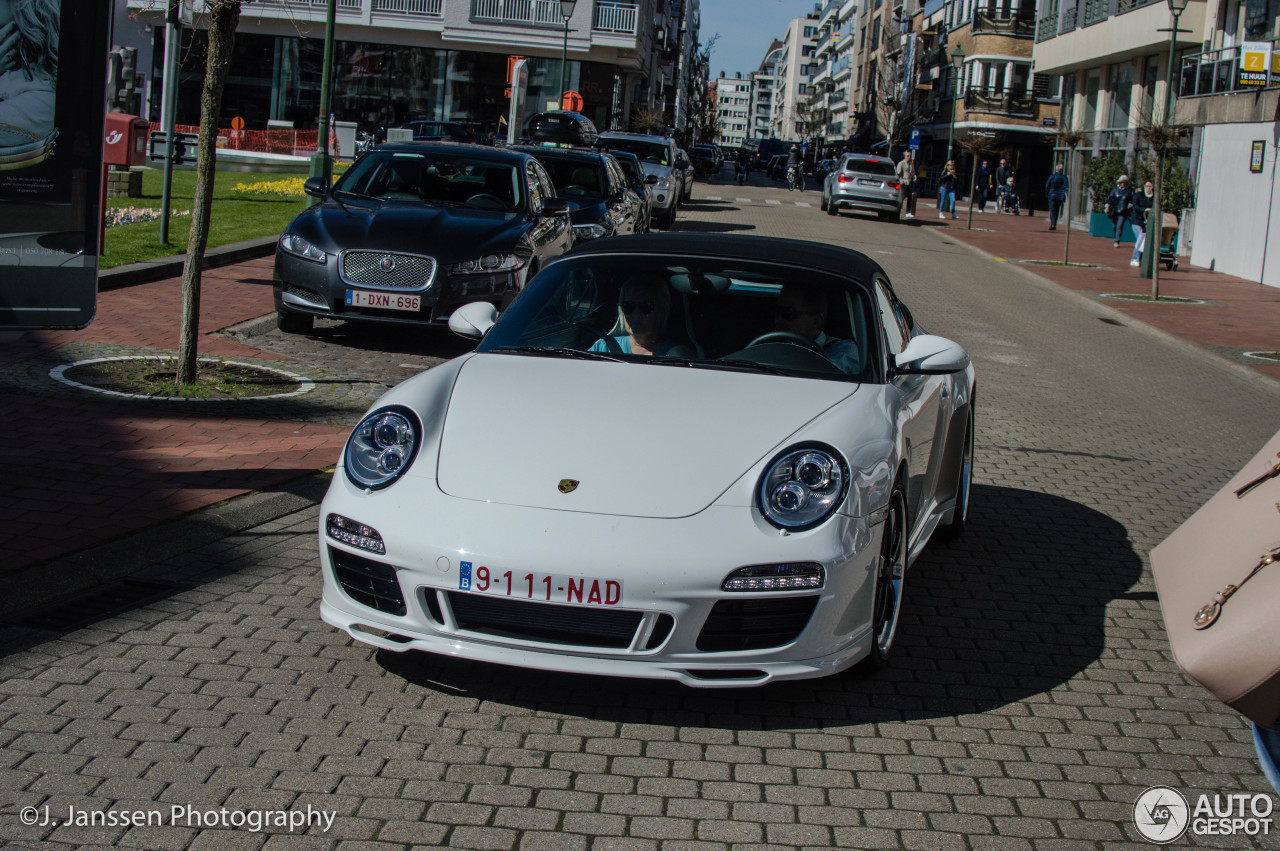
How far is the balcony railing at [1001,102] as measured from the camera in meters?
62.3

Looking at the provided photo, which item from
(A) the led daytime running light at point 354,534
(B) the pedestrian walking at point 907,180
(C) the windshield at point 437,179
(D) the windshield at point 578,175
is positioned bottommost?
(A) the led daytime running light at point 354,534

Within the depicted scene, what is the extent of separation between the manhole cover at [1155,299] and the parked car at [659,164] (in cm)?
895

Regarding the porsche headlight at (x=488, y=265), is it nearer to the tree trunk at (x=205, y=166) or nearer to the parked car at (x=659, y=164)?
the tree trunk at (x=205, y=166)

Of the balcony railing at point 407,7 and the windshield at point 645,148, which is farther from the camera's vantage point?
the balcony railing at point 407,7

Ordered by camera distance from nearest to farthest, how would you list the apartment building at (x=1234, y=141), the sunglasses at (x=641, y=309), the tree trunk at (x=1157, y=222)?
the sunglasses at (x=641, y=309)
the tree trunk at (x=1157, y=222)
the apartment building at (x=1234, y=141)

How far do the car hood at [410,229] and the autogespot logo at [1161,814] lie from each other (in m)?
7.69

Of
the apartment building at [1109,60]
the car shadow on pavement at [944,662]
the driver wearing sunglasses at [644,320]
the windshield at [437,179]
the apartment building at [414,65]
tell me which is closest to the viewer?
the car shadow on pavement at [944,662]

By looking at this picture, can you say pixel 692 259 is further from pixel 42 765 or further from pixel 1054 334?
pixel 1054 334

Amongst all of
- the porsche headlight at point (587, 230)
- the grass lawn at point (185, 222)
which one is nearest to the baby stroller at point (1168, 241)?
the porsche headlight at point (587, 230)

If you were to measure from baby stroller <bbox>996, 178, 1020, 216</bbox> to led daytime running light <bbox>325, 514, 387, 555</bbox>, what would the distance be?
49.2 meters

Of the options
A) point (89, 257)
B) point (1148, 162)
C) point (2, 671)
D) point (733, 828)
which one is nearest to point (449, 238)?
point (89, 257)

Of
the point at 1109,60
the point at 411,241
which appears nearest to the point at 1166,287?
the point at 411,241

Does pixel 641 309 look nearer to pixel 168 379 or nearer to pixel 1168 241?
pixel 168 379

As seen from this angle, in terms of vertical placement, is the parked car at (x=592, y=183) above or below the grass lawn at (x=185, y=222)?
above
